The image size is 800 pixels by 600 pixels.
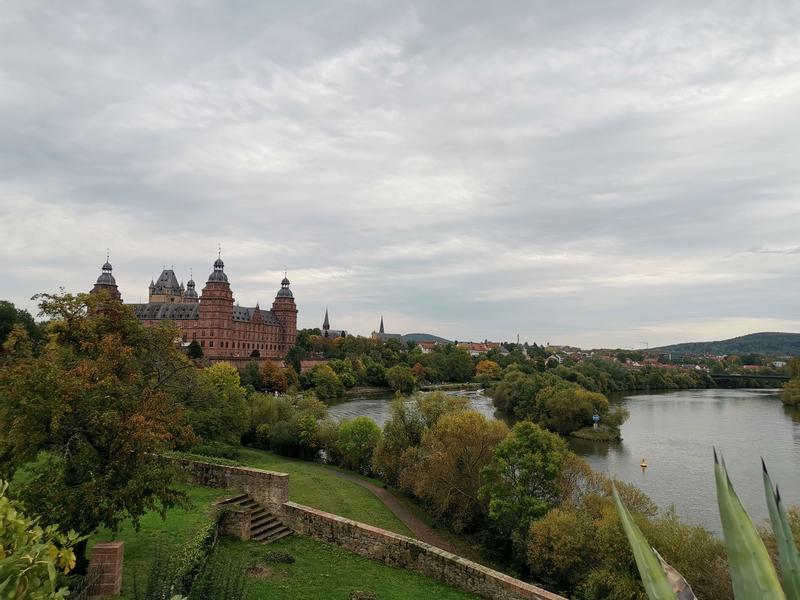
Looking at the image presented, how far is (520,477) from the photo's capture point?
64.7 feet

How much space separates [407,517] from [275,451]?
1407 cm

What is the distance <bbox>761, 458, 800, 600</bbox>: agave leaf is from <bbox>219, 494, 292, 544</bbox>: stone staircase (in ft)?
49.6

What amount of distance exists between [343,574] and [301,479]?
37.8 ft

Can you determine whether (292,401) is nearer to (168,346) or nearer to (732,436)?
(168,346)

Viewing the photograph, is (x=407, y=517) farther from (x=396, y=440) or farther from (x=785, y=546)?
(x=785, y=546)

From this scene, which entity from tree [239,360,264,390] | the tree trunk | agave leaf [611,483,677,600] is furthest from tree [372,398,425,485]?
tree [239,360,264,390]

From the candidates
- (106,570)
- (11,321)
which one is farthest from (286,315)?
(106,570)

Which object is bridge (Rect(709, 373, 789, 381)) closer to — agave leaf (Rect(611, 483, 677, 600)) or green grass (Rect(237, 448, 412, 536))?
green grass (Rect(237, 448, 412, 536))

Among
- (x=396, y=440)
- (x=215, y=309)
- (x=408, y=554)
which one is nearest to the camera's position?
(x=408, y=554)

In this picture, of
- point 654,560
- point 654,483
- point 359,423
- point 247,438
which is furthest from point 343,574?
point 247,438

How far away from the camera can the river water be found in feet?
86.6

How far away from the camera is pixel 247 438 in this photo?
120 ft

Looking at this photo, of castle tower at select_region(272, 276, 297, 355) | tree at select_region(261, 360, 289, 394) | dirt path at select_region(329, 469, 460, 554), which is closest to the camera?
dirt path at select_region(329, 469, 460, 554)

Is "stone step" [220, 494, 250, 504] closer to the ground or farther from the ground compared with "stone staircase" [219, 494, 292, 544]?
farther from the ground
